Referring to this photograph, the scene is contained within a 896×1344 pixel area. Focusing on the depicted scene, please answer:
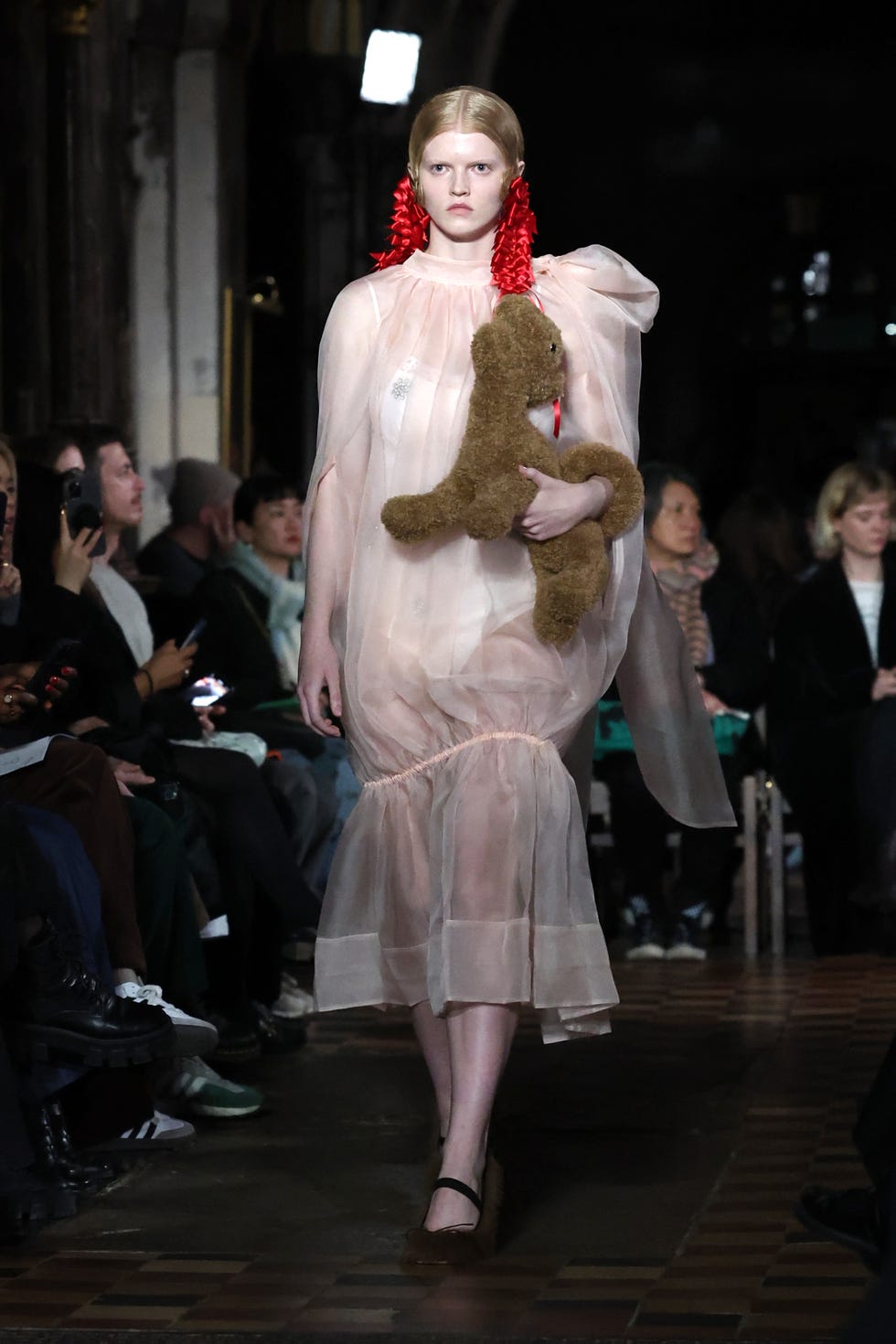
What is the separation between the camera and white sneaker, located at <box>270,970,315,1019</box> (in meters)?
6.70

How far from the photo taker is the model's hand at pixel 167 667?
20.1 feet

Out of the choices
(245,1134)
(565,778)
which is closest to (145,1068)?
(245,1134)

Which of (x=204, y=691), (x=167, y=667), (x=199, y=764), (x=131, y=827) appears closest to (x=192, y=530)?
(x=204, y=691)

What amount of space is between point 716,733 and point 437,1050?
13.7ft

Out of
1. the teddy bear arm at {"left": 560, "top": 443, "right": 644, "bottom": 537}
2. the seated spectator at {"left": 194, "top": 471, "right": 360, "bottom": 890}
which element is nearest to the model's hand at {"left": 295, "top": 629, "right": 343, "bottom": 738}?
the teddy bear arm at {"left": 560, "top": 443, "right": 644, "bottom": 537}

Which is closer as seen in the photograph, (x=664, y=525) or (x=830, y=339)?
(x=664, y=525)

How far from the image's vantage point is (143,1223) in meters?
4.36

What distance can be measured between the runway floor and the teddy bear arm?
1154mm

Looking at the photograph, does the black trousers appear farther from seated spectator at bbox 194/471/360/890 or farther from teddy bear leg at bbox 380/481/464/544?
teddy bear leg at bbox 380/481/464/544

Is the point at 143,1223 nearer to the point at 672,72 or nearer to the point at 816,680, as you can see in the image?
the point at 816,680

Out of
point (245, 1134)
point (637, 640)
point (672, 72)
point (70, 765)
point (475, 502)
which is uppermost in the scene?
point (672, 72)

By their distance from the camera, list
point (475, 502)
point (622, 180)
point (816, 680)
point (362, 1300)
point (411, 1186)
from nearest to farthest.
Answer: point (362, 1300) → point (475, 502) → point (411, 1186) → point (816, 680) → point (622, 180)

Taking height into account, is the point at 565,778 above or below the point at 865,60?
below

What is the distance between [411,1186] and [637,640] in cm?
107
